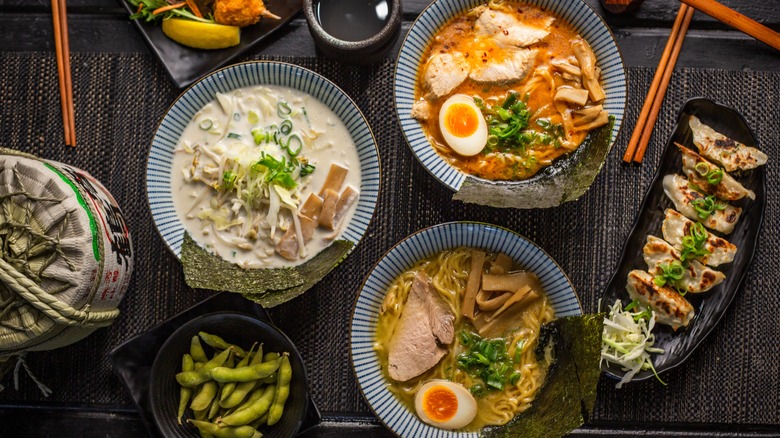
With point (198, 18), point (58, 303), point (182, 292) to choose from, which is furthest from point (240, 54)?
point (58, 303)

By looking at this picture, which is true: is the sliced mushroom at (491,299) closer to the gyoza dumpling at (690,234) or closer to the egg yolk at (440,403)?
the egg yolk at (440,403)

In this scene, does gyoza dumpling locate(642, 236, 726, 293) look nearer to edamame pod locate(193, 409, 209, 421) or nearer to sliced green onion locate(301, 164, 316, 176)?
sliced green onion locate(301, 164, 316, 176)

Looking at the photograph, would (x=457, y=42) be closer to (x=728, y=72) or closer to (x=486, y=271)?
(x=486, y=271)

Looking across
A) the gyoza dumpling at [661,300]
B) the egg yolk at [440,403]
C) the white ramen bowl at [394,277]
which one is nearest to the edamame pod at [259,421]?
the white ramen bowl at [394,277]

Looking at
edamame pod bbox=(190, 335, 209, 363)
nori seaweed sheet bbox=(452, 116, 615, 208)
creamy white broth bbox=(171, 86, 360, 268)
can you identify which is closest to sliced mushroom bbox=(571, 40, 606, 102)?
nori seaweed sheet bbox=(452, 116, 615, 208)

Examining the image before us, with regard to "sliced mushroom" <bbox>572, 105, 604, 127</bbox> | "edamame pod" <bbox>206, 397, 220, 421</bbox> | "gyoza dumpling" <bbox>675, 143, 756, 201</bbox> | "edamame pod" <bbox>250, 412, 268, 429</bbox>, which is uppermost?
"sliced mushroom" <bbox>572, 105, 604, 127</bbox>

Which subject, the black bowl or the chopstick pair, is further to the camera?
the chopstick pair
